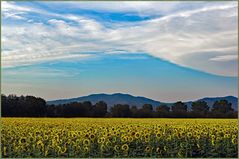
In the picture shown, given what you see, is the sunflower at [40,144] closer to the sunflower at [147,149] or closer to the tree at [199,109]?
the sunflower at [147,149]

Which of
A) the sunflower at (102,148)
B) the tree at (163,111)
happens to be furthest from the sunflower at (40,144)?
the tree at (163,111)

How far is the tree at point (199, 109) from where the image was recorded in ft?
33.8

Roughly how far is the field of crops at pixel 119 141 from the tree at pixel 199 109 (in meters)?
0.46

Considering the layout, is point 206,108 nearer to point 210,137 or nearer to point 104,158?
point 210,137

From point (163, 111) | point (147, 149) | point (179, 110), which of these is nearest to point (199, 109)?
point (179, 110)

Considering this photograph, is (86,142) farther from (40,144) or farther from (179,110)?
(179,110)

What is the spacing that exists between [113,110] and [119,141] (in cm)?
227

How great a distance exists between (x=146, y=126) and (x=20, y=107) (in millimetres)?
2578

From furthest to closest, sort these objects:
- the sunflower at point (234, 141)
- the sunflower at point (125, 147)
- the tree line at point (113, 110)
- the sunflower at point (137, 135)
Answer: the tree line at point (113, 110)
the sunflower at point (137, 135)
the sunflower at point (234, 141)
the sunflower at point (125, 147)

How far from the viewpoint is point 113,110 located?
10992mm

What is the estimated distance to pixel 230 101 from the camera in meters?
9.67

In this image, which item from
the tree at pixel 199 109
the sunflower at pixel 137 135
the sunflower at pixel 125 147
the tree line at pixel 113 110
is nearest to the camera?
the sunflower at pixel 125 147

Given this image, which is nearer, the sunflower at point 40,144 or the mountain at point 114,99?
the sunflower at point 40,144

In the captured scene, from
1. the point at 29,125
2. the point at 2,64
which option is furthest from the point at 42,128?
the point at 2,64
